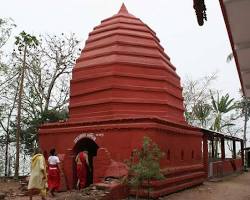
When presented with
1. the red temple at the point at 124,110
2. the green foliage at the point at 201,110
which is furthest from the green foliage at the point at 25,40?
the green foliage at the point at 201,110

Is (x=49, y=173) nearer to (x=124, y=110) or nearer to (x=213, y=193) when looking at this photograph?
(x=124, y=110)

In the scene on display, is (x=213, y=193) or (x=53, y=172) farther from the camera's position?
(x=213, y=193)

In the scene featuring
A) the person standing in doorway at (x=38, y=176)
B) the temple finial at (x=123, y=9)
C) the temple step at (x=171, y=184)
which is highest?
the temple finial at (x=123, y=9)

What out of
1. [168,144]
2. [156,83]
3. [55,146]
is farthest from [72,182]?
[156,83]

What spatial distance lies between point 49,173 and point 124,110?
10.4 feet

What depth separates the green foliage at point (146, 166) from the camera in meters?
9.84

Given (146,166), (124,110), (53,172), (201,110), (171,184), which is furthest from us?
(201,110)

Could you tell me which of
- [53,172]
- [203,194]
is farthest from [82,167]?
[203,194]

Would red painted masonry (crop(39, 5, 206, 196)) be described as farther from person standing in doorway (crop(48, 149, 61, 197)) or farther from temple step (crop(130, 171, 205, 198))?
person standing in doorway (crop(48, 149, 61, 197))

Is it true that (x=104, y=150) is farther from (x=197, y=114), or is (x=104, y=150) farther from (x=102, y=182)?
(x=197, y=114)

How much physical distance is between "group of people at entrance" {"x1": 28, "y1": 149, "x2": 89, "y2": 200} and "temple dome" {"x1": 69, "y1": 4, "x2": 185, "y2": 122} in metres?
1.81

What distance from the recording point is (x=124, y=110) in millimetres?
13281

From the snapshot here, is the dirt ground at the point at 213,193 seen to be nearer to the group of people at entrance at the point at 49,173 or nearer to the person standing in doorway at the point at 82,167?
the person standing in doorway at the point at 82,167

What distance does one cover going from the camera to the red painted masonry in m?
11.9
